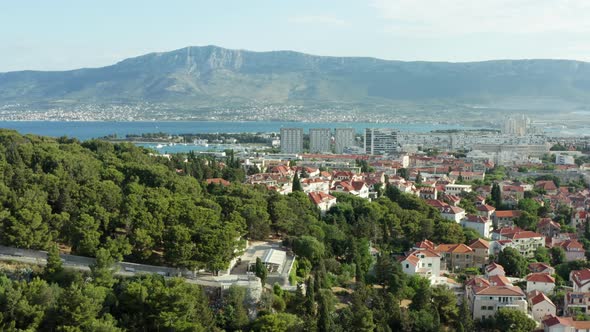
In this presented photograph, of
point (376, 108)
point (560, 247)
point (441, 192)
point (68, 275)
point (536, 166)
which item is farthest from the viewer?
point (376, 108)

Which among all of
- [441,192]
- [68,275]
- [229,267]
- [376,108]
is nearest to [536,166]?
[441,192]

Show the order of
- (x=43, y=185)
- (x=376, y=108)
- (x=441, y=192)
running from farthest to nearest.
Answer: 1. (x=376, y=108)
2. (x=441, y=192)
3. (x=43, y=185)

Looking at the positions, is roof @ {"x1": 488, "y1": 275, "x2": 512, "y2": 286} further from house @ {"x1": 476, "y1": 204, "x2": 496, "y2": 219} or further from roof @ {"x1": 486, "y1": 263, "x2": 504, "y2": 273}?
house @ {"x1": 476, "y1": 204, "x2": 496, "y2": 219}

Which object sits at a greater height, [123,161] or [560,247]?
[123,161]

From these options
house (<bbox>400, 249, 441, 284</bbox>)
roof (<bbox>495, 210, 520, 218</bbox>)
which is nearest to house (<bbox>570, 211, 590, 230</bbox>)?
roof (<bbox>495, 210, 520, 218</bbox>)

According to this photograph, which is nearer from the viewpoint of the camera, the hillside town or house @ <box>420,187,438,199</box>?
the hillside town

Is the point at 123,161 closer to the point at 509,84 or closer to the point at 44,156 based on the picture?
the point at 44,156
